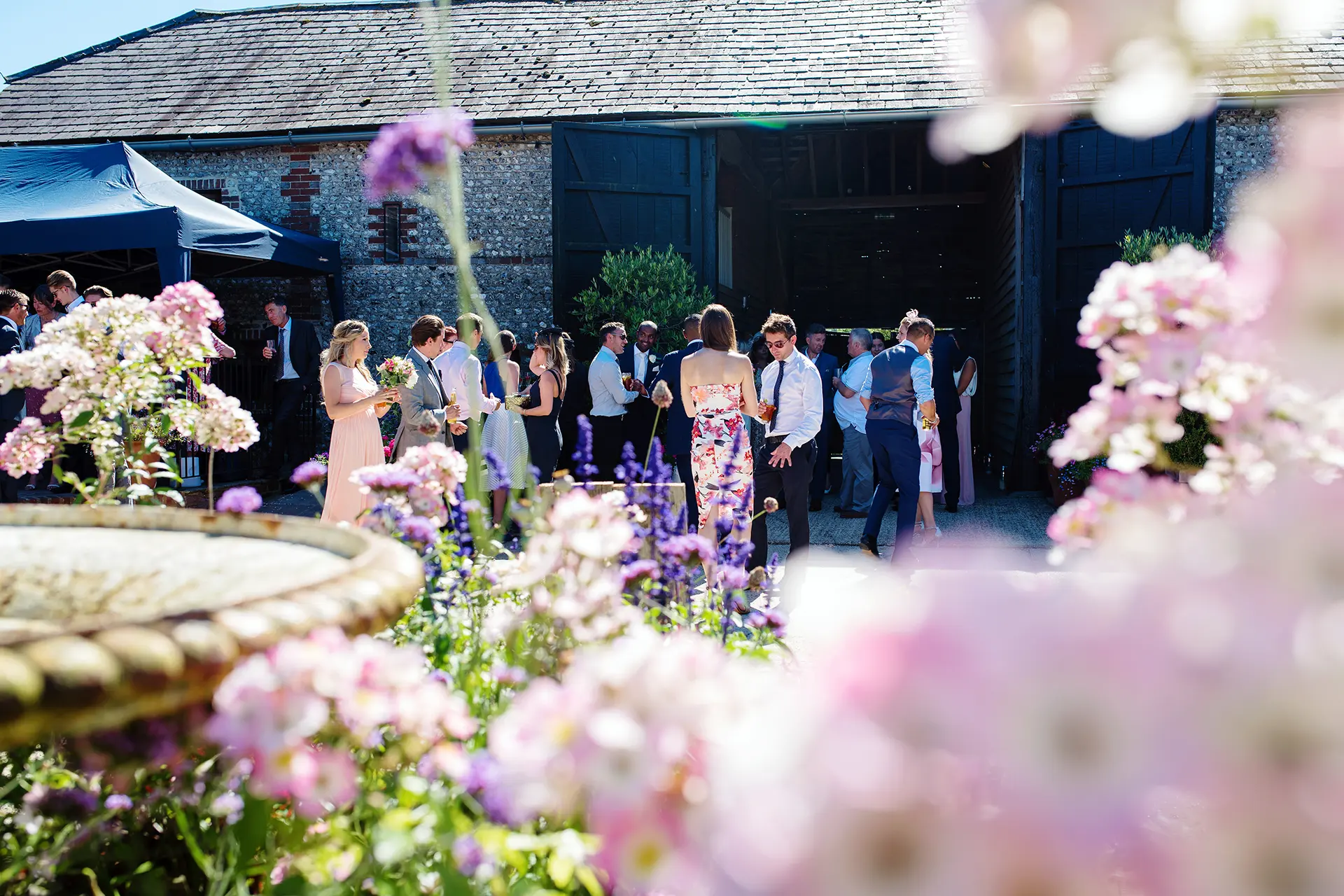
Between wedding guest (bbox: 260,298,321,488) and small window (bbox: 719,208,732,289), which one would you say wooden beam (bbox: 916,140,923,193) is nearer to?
small window (bbox: 719,208,732,289)

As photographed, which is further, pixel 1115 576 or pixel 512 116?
pixel 512 116

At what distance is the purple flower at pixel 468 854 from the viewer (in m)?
1.08

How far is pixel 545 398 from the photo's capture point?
7.28 meters

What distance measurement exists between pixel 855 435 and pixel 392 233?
21.3 feet

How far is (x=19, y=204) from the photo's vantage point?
955 centimetres

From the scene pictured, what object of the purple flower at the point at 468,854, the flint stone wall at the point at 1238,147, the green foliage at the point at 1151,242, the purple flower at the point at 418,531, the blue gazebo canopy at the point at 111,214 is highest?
the flint stone wall at the point at 1238,147

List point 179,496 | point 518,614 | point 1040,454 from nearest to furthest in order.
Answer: point 518,614 → point 179,496 → point 1040,454

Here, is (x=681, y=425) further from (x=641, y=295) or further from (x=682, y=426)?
(x=641, y=295)

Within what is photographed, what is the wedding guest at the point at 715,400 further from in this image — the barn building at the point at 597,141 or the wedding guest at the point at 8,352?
the barn building at the point at 597,141

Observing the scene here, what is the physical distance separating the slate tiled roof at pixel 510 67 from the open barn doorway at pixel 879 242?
75cm

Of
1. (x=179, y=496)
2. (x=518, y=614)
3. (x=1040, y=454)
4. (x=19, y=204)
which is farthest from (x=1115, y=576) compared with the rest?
(x=19, y=204)

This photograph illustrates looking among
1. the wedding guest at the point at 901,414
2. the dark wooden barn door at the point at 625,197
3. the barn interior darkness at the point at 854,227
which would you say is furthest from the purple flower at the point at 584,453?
the barn interior darkness at the point at 854,227

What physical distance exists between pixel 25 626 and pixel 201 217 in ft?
30.4

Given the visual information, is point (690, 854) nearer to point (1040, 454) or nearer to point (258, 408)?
point (1040, 454)
